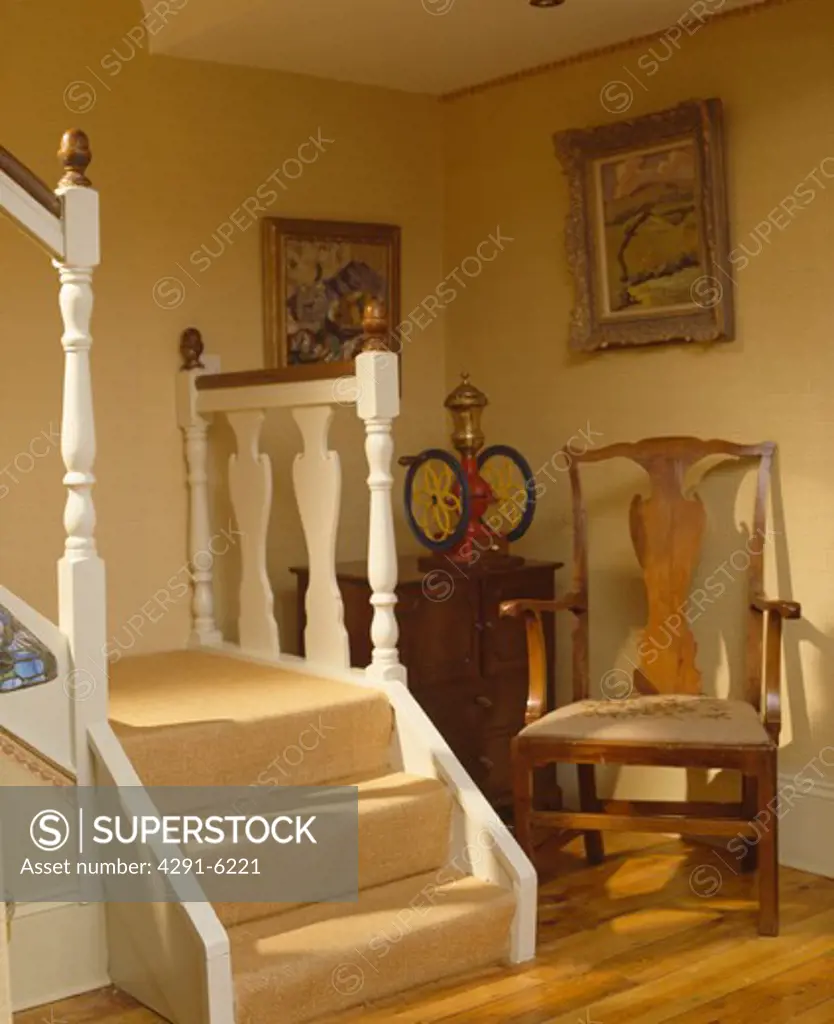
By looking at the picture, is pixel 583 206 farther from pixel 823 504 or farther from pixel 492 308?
pixel 823 504

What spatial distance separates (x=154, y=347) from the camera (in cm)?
468

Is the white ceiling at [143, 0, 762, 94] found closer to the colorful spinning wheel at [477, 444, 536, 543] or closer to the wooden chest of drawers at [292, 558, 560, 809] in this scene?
the colorful spinning wheel at [477, 444, 536, 543]

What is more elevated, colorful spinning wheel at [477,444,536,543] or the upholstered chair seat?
colorful spinning wheel at [477,444,536,543]

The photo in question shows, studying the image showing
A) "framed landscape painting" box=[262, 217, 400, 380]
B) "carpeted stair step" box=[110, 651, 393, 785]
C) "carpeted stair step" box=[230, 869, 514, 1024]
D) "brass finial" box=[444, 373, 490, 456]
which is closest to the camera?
"carpeted stair step" box=[230, 869, 514, 1024]

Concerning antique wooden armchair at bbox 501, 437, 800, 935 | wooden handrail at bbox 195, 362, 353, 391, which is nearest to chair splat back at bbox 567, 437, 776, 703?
antique wooden armchair at bbox 501, 437, 800, 935

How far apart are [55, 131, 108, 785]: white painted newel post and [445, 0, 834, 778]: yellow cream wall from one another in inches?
64.6

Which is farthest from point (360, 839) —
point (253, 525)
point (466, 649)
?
point (253, 525)

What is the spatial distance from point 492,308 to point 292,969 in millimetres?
2678

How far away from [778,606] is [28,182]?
2.21m

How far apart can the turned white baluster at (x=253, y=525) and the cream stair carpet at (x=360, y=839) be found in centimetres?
36

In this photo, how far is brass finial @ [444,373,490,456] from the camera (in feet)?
15.3

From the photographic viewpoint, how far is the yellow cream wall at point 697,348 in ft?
13.8

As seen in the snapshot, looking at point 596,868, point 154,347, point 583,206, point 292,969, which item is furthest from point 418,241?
point 292,969

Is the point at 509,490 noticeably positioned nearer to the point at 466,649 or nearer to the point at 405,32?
the point at 466,649
